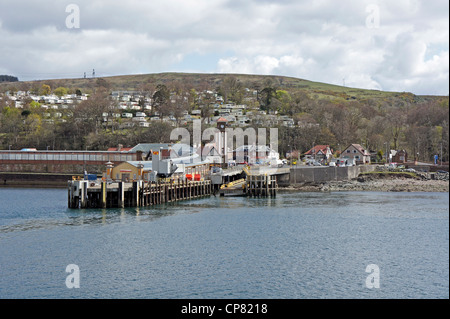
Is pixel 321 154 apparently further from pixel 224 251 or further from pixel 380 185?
pixel 224 251

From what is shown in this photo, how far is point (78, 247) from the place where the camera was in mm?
29609

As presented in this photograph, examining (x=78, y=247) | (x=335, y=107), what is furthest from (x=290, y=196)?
(x=335, y=107)

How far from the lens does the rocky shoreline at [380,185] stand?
6562 cm

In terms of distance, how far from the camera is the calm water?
22.8 m

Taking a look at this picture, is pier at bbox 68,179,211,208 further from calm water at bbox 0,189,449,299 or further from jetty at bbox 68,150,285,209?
calm water at bbox 0,189,449,299

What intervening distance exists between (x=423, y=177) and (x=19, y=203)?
51.1 m

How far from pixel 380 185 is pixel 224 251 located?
43.7 meters

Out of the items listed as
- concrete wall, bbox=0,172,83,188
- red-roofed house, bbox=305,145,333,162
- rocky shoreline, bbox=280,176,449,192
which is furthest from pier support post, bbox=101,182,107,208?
red-roofed house, bbox=305,145,333,162

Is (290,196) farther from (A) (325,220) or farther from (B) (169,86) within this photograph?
(B) (169,86)

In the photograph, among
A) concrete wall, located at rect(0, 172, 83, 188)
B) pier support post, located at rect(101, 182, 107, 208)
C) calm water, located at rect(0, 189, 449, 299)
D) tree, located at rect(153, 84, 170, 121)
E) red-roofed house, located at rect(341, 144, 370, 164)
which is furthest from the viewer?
tree, located at rect(153, 84, 170, 121)

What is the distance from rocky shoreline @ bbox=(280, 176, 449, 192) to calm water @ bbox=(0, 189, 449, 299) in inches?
710

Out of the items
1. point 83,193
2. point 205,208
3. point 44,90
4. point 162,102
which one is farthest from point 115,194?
point 44,90

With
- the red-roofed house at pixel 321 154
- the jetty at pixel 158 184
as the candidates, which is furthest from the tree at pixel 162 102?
the jetty at pixel 158 184

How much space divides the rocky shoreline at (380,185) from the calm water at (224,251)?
1803 centimetres
